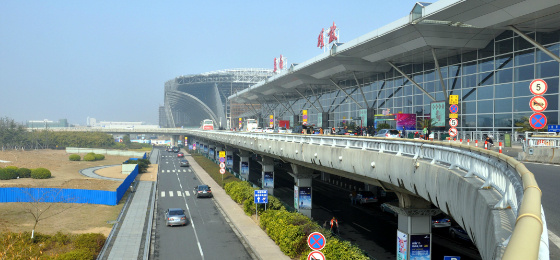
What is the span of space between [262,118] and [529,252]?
441 ft

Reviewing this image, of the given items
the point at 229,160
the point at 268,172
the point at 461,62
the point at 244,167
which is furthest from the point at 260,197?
the point at 229,160

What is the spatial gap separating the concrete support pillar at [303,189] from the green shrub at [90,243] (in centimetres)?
1629

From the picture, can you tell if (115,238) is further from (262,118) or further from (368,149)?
(262,118)

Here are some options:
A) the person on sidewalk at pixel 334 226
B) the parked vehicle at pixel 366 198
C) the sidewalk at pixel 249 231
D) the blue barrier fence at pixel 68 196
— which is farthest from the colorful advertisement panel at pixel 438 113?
the blue barrier fence at pixel 68 196

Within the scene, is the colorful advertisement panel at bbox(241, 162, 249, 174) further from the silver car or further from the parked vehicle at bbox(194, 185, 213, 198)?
the silver car

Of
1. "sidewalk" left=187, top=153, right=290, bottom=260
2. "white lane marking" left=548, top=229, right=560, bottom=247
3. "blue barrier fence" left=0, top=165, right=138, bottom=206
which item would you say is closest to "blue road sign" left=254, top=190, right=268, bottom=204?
"sidewalk" left=187, top=153, right=290, bottom=260

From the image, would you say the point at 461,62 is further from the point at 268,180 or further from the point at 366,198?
the point at 268,180

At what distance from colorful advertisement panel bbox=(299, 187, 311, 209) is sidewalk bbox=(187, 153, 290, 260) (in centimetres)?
452

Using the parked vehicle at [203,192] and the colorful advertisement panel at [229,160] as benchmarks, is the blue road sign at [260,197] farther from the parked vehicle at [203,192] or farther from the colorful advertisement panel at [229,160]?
the colorful advertisement panel at [229,160]

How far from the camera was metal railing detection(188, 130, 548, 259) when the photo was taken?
3137mm

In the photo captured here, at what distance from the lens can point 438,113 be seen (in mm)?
46688

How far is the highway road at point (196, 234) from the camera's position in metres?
27.2

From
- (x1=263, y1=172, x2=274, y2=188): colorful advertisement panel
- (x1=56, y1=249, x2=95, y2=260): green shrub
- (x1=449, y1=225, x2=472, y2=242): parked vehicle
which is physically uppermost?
(x1=263, y1=172, x2=274, y2=188): colorful advertisement panel

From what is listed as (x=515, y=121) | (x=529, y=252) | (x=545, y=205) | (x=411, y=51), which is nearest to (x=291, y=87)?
(x=411, y=51)
